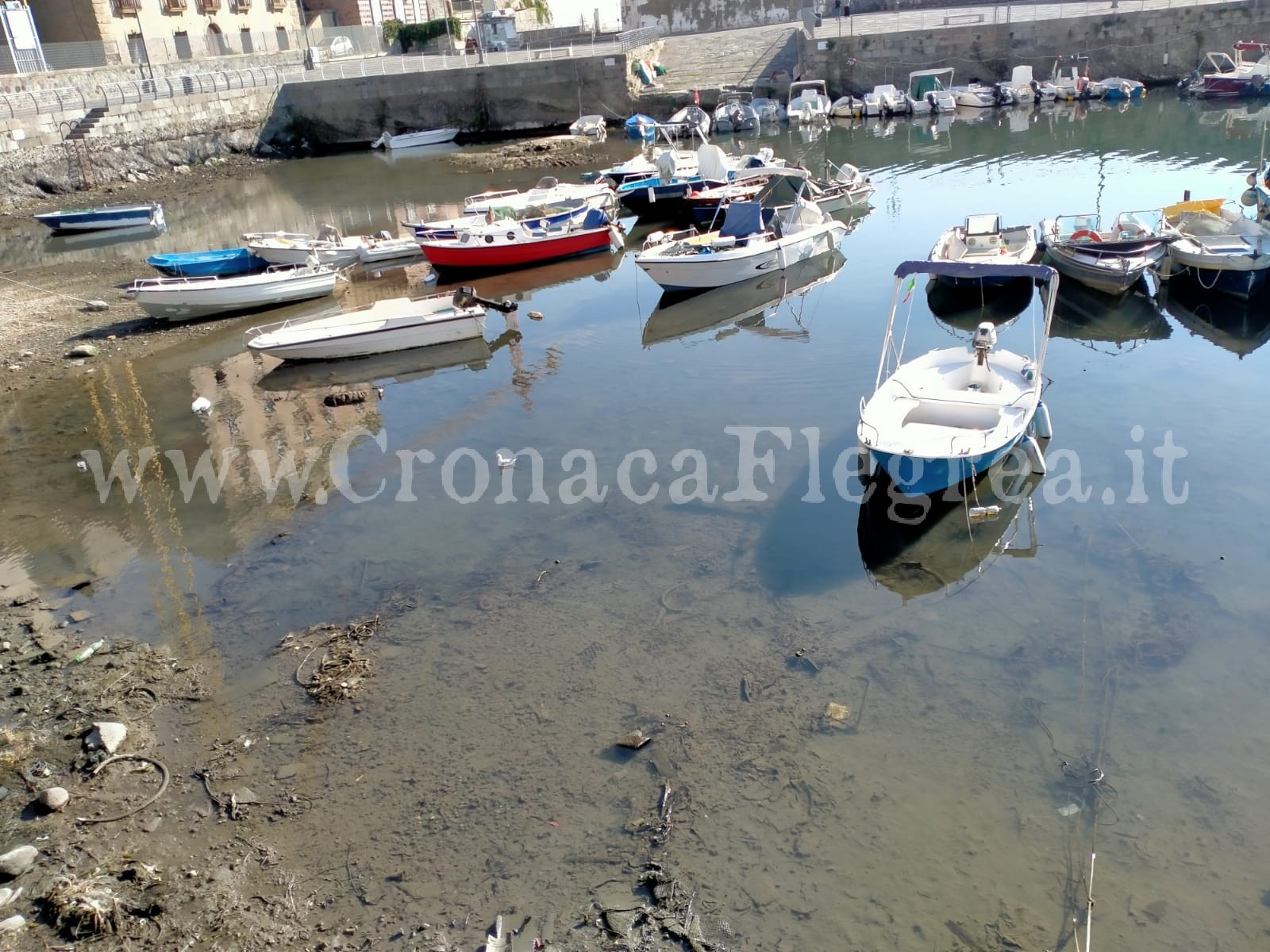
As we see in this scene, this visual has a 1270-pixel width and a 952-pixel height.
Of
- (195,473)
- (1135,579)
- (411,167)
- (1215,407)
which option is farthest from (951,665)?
(411,167)

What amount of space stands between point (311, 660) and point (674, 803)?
3863 mm

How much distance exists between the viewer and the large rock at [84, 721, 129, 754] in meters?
7.80

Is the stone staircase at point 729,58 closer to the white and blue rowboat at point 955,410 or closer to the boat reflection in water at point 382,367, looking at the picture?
the boat reflection in water at point 382,367

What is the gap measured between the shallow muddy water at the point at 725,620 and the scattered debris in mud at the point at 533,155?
21434mm

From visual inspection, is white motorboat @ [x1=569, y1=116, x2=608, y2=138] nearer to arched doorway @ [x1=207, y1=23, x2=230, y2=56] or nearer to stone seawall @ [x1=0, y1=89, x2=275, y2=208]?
stone seawall @ [x1=0, y1=89, x2=275, y2=208]

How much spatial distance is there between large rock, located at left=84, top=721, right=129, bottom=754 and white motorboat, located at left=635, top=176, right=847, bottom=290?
1346cm

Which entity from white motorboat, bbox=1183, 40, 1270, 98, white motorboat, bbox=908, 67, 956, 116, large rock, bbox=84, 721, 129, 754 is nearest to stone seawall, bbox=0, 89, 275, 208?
white motorboat, bbox=908, 67, 956, 116

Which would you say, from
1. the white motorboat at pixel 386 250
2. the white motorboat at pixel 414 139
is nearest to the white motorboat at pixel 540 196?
the white motorboat at pixel 386 250

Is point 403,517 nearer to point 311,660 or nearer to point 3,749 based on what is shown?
point 311,660

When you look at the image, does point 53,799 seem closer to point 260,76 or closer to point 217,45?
point 260,76

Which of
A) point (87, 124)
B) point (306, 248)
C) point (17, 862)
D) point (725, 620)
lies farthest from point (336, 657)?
point (87, 124)

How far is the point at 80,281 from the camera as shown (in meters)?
22.5

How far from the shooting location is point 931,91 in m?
44.9

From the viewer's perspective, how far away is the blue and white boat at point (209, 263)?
66.5 feet
